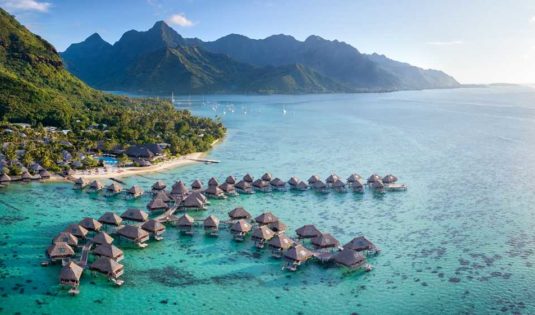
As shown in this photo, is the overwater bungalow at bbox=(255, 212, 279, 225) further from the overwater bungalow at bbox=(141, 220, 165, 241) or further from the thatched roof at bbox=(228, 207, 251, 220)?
the overwater bungalow at bbox=(141, 220, 165, 241)

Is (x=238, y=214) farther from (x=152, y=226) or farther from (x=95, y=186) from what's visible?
(x=95, y=186)

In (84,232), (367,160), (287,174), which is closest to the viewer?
(84,232)

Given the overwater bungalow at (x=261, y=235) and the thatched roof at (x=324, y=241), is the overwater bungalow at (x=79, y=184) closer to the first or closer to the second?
the overwater bungalow at (x=261, y=235)

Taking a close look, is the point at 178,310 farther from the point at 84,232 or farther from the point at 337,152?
the point at 337,152

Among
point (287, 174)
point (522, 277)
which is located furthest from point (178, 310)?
point (287, 174)

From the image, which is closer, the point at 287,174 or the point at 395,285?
the point at 395,285

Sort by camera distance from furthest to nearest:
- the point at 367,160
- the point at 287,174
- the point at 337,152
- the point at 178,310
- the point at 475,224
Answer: the point at 337,152, the point at 367,160, the point at 287,174, the point at 475,224, the point at 178,310

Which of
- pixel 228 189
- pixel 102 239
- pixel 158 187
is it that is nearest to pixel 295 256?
pixel 102 239

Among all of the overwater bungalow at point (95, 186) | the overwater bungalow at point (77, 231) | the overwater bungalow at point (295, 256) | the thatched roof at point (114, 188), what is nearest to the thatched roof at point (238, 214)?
the overwater bungalow at point (295, 256)
